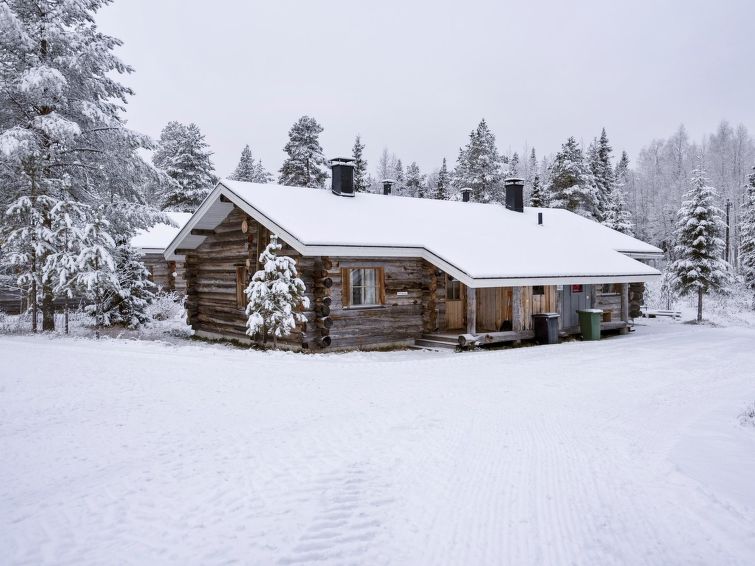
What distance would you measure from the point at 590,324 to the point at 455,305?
191 inches

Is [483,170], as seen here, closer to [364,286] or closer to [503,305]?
[503,305]

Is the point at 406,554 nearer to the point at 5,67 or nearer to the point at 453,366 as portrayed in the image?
the point at 453,366

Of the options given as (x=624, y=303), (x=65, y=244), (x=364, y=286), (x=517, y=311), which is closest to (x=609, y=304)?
(x=624, y=303)

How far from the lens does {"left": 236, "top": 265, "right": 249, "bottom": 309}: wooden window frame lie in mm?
17328

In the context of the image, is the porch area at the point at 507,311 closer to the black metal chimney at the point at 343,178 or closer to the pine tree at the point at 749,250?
the black metal chimney at the point at 343,178

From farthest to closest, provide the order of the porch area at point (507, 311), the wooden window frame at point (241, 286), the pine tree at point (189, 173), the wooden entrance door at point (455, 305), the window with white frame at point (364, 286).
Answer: the pine tree at point (189, 173) < the wooden entrance door at point (455, 305) < the wooden window frame at point (241, 286) < the porch area at point (507, 311) < the window with white frame at point (364, 286)

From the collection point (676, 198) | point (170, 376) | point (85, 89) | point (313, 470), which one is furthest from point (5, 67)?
point (676, 198)

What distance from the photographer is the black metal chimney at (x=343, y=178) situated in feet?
62.8

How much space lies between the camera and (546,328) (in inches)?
696

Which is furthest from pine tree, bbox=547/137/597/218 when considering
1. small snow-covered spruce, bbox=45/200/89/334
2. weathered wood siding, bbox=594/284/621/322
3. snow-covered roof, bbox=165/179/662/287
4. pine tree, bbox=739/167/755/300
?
small snow-covered spruce, bbox=45/200/89/334

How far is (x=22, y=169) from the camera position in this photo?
54.8ft

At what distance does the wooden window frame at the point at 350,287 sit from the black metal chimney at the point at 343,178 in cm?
424

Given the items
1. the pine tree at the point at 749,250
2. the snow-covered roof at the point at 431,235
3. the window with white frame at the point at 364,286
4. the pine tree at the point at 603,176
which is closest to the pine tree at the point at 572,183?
the pine tree at the point at 603,176

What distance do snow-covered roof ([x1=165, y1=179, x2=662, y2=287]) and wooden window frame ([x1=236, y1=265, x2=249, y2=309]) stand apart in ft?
6.57
